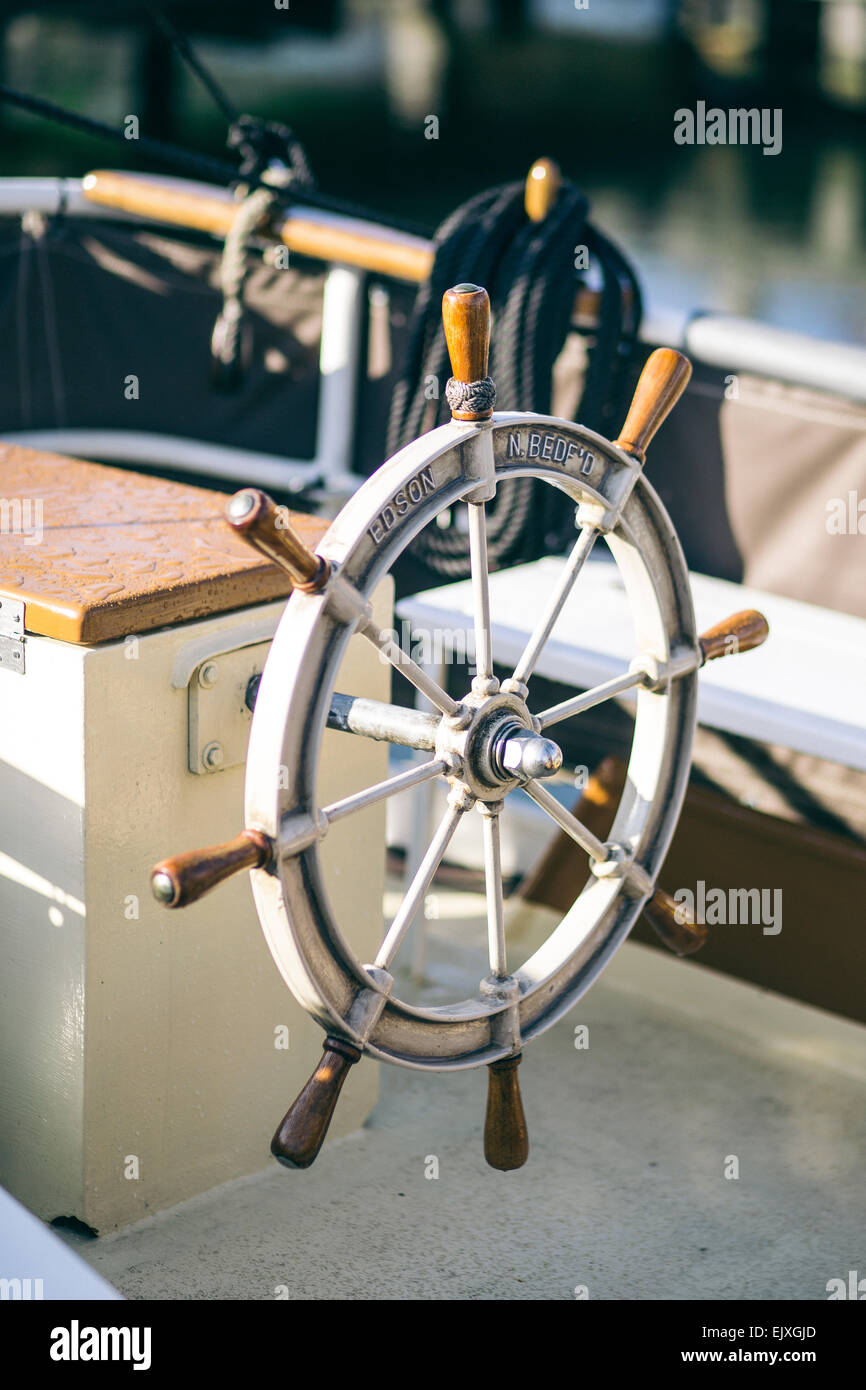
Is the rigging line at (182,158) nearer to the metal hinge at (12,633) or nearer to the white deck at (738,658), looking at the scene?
the white deck at (738,658)

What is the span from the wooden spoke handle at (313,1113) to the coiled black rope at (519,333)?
1.04 metres

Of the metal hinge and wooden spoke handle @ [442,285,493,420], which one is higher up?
wooden spoke handle @ [442,285,493,420]

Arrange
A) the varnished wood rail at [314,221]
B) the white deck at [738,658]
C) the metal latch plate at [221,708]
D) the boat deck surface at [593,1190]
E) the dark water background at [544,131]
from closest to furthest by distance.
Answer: the metal latch plate at [221,708]
the boat deck surface at [593,1190]
the white deck at [738,658]
the varnished wood rail at [314,221]
the dark water background at [544,131]

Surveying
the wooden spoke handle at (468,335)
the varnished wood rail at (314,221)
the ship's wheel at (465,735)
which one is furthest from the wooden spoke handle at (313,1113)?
the varnished wood rail at (314,221)

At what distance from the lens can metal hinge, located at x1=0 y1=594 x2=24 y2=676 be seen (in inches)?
58.9

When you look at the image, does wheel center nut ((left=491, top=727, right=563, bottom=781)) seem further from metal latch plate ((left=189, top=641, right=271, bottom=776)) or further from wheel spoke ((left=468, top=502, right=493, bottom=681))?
metal latch plate ((left=189, top=641, right=271, bottom=776))

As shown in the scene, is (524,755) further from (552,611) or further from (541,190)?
(541,190)

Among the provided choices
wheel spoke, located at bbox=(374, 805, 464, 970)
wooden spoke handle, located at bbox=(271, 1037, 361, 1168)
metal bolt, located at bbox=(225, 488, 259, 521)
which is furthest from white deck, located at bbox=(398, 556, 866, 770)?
metal bolt, located at bbox=(225, 488, 259, 521)

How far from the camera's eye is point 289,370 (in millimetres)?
2752

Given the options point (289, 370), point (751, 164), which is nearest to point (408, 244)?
point (289, 370)

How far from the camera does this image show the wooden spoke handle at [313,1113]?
50.9 inches

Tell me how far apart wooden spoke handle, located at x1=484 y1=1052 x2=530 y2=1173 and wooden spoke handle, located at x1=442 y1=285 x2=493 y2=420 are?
55 centimetres

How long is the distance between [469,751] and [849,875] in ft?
3.19
